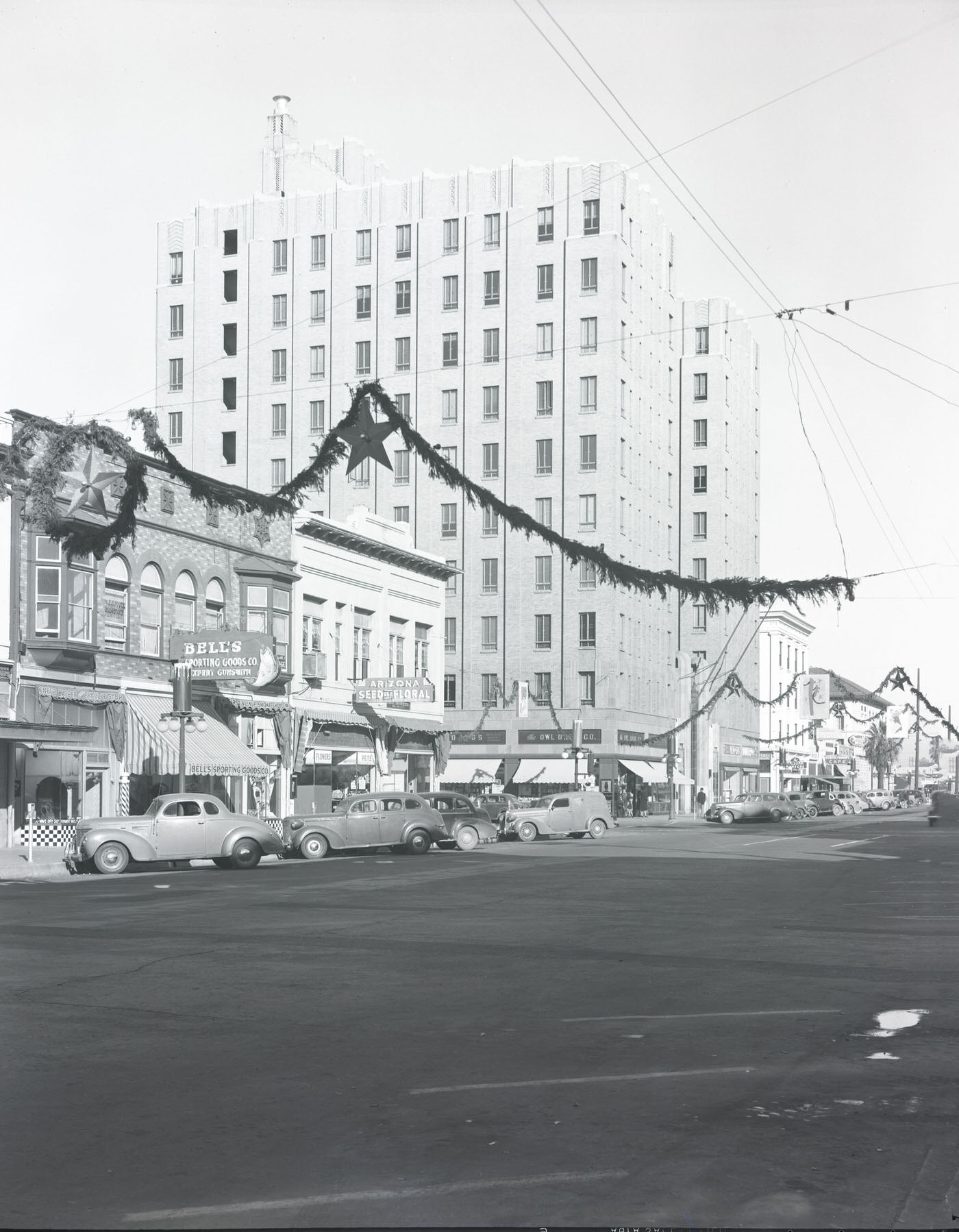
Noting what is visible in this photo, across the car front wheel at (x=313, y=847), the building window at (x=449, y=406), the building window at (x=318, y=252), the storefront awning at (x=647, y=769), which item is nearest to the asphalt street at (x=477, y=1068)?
A: the car front wheel at (x=313, y=847)

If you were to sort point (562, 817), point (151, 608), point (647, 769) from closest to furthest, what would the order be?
point (151, 608)
point (562, 817)
point (647, 769)

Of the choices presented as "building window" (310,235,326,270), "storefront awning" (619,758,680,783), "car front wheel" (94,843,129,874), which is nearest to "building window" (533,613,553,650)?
"storefront awning" (619,758,680,783)

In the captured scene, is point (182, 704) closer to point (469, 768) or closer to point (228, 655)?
point (228, 655)

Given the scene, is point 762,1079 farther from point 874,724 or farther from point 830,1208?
point 874,724

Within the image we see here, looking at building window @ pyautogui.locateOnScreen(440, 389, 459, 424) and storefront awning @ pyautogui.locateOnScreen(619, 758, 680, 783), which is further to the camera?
building window @ pyautogui.locateOnScreen(440, 389, 459, 424)

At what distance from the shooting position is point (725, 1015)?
10.5 m

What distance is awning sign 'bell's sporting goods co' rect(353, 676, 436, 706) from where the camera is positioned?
48.5 meters

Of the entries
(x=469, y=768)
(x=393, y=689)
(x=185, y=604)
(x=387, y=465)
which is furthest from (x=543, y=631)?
(x=387, y=465)

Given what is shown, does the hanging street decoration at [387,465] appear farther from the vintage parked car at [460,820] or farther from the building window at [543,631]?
Result: the building window at [543,631]

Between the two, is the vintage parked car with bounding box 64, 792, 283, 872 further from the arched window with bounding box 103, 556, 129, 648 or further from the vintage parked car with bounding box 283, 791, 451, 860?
the arched window with bounding box 103, 556, 129, 648

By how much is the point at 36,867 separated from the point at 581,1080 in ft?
71.3

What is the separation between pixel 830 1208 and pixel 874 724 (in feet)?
477

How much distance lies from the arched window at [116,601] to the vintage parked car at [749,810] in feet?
119

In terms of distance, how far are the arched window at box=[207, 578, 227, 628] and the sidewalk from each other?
11958 mm
